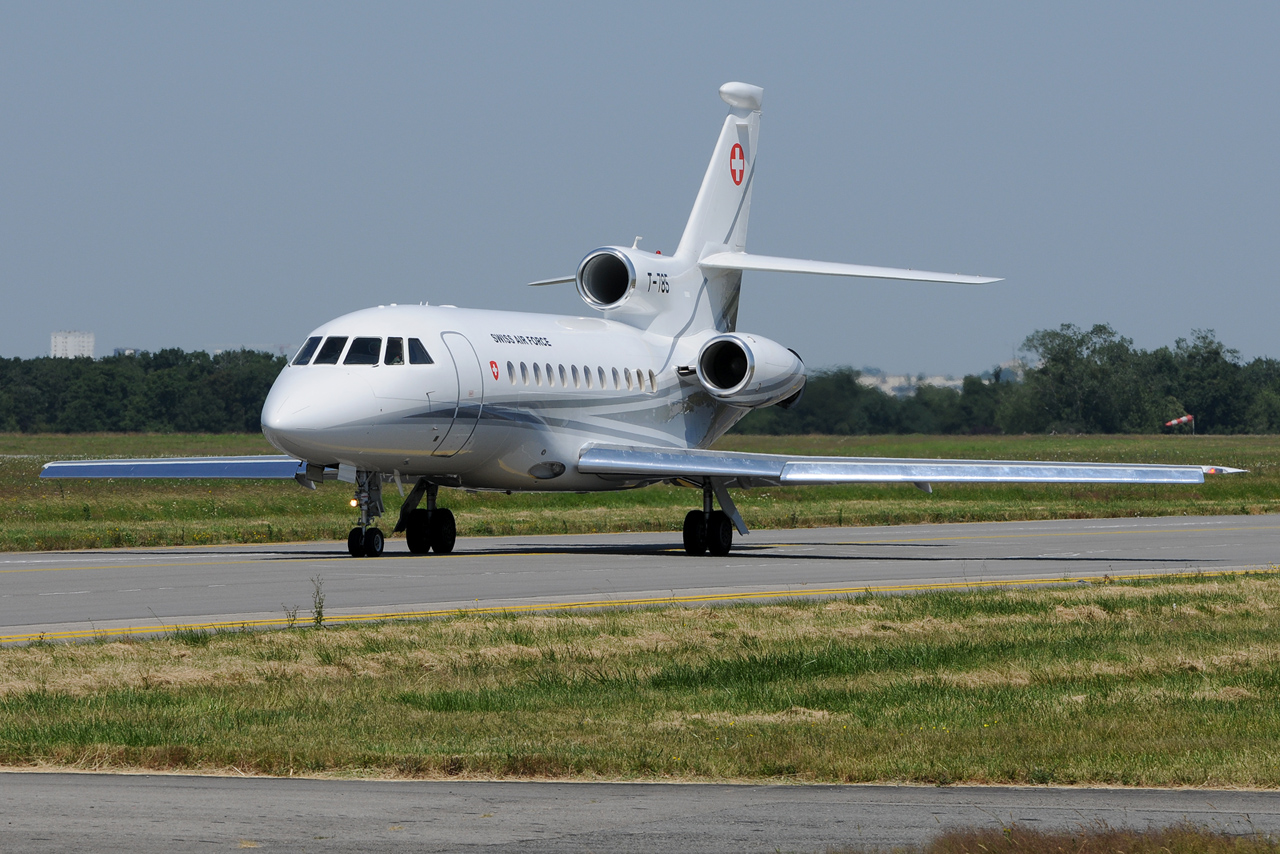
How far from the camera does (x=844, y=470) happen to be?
28531 millimetres

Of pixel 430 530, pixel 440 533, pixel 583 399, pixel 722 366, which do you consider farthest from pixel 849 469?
pixel 430 530

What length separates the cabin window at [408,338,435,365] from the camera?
26812mm

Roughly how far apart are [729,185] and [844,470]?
392 inches

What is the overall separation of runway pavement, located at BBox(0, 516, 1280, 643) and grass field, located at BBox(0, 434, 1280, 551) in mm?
3484

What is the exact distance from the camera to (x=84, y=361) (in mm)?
120688

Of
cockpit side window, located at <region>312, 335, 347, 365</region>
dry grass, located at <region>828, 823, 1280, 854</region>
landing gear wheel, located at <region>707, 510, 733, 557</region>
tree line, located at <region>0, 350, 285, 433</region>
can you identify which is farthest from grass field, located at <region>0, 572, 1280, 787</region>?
tree line, located at <region>0, 350, 285, 433</region>

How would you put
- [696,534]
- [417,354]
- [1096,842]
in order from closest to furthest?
[1096,842]
[417,354]
[696,534]

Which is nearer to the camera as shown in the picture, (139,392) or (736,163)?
(736,163)

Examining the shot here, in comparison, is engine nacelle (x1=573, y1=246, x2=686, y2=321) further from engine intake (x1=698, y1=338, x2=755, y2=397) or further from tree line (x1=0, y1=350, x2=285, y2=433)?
tree line (x1=0, y1=350, x2=285, y2=433)

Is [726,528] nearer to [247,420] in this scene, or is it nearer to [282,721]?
[282,721]

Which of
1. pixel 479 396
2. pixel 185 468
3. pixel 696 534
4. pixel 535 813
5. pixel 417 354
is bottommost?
pixel 535 813

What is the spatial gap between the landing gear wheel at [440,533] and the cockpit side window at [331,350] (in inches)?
154

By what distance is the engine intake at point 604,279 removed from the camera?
33625 millimetres

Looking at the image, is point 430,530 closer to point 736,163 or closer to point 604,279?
point 604,279
